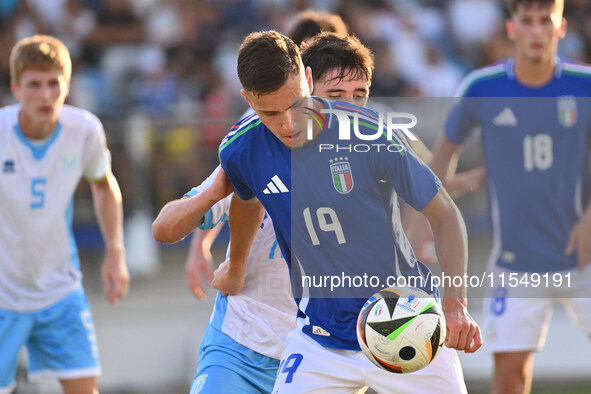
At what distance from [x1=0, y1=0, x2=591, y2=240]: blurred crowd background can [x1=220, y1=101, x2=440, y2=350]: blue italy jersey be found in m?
6.49

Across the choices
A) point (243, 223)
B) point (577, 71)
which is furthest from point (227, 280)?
point (577, 71)

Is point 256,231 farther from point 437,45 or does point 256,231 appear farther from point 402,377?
point 437,45

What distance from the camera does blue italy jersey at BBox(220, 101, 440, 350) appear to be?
13.0ft

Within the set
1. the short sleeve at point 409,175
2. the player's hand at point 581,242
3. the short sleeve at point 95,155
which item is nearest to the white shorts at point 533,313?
the player's hand at point 581,242

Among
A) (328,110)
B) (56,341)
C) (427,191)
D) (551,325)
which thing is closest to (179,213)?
(328,110)

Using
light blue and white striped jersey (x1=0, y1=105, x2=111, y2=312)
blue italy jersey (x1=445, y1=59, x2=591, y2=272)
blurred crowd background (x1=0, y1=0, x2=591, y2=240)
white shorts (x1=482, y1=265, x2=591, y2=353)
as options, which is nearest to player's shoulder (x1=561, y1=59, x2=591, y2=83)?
blue italy jersey (x1=445, y1=59, x2=591, y2=272)

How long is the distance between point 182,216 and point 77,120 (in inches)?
104

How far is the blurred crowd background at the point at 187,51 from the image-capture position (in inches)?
419

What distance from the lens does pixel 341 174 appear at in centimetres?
399

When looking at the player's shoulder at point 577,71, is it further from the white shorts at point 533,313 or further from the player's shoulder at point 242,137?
the player's shoulder at point 242,137

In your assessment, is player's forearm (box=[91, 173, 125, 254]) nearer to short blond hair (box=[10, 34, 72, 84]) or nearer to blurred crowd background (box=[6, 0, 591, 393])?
short blond hair (box=[10, 34, 72, 84])

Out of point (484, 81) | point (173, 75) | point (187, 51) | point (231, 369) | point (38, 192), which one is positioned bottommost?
point (231, 369)

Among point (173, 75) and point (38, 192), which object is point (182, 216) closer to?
point (38, 192)

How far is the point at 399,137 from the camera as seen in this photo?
388 centimetres
